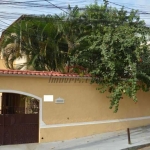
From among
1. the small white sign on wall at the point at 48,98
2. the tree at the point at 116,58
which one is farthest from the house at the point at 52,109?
the tree at the point at 116,58

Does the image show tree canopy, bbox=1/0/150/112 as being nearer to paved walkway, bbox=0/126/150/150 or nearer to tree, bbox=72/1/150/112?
tree, bbox=72/1/150/112

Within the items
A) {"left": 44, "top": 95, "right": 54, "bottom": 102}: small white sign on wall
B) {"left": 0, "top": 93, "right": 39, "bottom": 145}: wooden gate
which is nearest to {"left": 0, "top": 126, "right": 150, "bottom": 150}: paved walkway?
{"left": 0, "top": 93, "right": 39, "bottom": 145}: wooden gate

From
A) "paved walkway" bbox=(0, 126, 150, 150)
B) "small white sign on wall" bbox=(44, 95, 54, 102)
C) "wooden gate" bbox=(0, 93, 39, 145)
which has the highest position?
"small white sign on wall" bbox=(44, 95, 54, 102)

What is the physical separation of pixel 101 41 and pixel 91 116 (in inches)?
134

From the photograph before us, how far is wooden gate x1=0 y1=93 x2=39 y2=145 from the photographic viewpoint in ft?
33.7

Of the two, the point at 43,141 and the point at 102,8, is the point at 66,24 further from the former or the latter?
the point at 43,141

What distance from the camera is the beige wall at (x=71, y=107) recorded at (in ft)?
35.0

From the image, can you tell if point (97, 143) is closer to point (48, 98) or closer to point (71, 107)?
point (71, 107)

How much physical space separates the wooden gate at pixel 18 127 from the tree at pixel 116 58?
10.5 ft

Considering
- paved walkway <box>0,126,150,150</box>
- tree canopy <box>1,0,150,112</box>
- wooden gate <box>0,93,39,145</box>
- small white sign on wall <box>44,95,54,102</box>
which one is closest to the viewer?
paved walkway <box>0,126,150,150</box>

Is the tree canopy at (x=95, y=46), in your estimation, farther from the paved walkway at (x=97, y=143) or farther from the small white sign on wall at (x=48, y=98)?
the small white sign on wall at (x=48, y=98)

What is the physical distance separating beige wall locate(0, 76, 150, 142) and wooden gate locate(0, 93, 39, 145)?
361 millimetres

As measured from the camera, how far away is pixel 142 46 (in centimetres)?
1248

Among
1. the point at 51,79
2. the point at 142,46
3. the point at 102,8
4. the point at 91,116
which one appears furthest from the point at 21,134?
the point at 102,8
